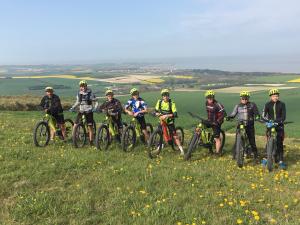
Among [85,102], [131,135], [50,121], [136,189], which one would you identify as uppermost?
[85,102]

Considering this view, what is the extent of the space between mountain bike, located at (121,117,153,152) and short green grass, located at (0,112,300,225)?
752mm

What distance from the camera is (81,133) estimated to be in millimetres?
14258

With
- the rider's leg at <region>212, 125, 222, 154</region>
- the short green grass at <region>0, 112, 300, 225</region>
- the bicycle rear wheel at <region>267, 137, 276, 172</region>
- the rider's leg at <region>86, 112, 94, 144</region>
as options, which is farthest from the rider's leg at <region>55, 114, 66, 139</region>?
the bicycle rear wheel at <region>267, 137, 276, 172</region>

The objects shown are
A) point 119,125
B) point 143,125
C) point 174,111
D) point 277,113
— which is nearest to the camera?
point 277,113

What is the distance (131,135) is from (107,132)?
943mm

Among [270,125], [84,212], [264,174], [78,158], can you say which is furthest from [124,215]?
[270,125]

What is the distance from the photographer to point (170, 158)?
42.0ft

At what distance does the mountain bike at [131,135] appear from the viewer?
13430mm

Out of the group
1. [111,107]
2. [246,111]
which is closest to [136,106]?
[111,107]

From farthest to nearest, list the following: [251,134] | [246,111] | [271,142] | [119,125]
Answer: [119,125] → [251,134] → [246,111] → [271,142]

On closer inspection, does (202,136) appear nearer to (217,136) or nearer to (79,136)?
(217,136)

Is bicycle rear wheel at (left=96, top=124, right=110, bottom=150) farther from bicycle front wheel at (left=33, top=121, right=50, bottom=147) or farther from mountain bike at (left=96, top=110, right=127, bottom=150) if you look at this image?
bicycle front wheel at (left=33, top=121, right=50, bottom=147)

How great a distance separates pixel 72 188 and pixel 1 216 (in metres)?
1.94

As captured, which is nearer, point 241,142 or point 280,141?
point 241,142
